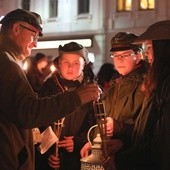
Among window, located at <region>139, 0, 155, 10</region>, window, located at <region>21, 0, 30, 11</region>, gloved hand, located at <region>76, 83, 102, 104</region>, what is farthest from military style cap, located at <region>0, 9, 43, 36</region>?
window, located at <region>21, 0, 30, 11</region>

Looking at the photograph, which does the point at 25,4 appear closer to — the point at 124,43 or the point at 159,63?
the point at 124,43

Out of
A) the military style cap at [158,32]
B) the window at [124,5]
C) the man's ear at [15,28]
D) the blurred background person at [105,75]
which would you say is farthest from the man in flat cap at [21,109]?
the window at [124,5]

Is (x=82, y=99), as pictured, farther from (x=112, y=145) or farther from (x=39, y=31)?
(x=39, y=31)

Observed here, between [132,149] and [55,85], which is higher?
[55,85]

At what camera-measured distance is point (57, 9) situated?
22609 mm

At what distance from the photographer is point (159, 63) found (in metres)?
2.71

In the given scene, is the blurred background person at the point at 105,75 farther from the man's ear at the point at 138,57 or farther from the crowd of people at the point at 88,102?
the crowd of people at the point at 88,102

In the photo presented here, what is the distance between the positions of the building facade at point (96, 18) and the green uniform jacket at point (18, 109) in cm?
1736

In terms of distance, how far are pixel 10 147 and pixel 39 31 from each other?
93 centimetres

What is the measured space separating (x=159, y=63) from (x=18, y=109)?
970 millimetres

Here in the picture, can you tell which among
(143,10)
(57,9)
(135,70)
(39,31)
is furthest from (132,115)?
(57,9)

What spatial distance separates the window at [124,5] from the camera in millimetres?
20541

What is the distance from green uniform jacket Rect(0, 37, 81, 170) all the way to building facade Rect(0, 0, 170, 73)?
17.4m

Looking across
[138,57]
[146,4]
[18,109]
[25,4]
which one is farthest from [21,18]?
[25,4]
